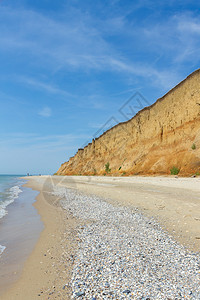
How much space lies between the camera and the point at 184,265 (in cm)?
381

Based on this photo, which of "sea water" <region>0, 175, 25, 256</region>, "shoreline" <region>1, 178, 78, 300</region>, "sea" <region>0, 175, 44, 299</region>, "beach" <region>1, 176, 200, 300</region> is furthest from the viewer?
"sea water" <region>0, 175, 25, 256</region>

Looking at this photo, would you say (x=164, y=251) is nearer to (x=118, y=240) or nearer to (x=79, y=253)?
(x=118, y=240)

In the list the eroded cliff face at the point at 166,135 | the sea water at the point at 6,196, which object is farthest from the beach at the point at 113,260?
the eroded cliff face at the point at 166,135

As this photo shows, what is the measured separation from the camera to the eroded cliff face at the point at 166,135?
28891 millimetres

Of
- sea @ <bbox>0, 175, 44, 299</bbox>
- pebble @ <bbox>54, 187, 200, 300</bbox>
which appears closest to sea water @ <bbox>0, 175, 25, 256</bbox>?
sea @ <bbox>0, 175, 44, 299</bbox>

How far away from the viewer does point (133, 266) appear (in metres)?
3.80

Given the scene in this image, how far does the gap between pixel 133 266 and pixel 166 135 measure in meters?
34.6

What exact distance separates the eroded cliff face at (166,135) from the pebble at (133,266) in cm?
2127

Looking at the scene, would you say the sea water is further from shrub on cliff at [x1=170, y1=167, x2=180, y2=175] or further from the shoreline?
shrub on cliff at [x1=170, y1=167, x2=180, y2=175]

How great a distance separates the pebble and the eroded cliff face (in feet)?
69.8

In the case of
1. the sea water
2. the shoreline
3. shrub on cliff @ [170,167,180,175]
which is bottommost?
the shoreline

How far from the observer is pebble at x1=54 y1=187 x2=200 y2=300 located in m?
3.02

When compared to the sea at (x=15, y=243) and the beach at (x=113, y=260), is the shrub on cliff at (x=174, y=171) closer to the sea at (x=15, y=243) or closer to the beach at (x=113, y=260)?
the beach at (x=113, y=260)

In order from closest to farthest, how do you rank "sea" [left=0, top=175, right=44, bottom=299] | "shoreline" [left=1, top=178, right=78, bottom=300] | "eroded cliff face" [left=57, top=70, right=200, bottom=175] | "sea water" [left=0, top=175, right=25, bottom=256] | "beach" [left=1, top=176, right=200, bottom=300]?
"beach" [left=1, top=176, right=200, bottom=300] < "shoreline" [left=1, top=178, right=78, bottom=300] < "sea" [left=0, top=175, right=44, bottom=299] < "sea water" [left=0, top=175, right=25, bottom=256] < "eroded cliff face" [left=57, top=70, right=200, bottom=175]
